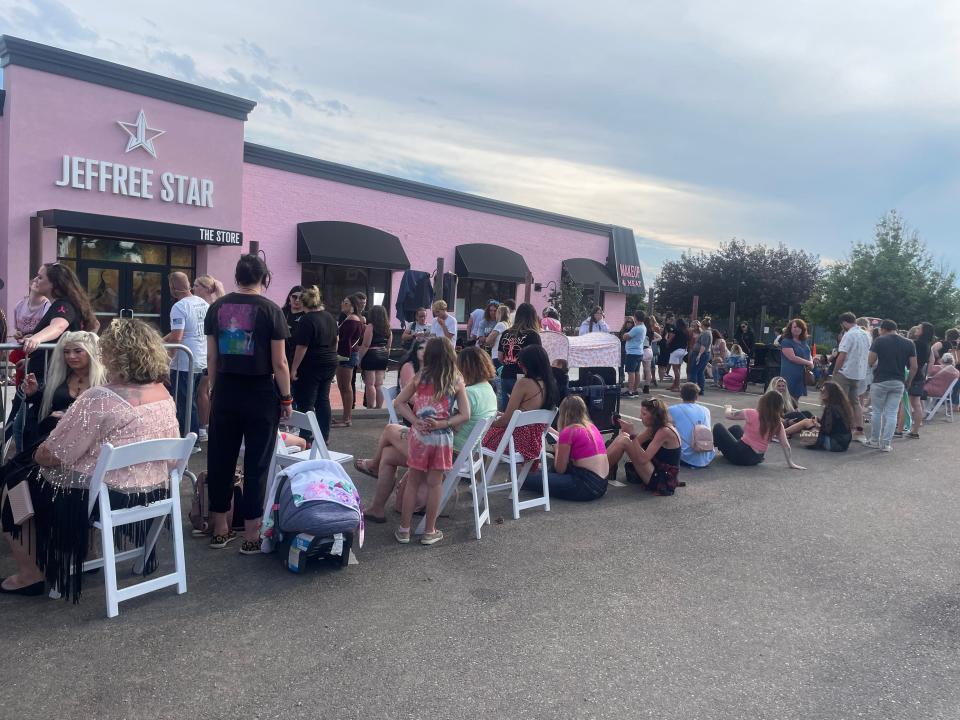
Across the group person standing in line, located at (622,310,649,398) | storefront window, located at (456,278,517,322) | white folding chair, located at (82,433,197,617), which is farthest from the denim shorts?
storefront window, located at (456,278,517,322)

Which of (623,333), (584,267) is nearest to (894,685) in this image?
(623,333)

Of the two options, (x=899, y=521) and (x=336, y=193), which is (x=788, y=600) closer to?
(x=899, y=521)

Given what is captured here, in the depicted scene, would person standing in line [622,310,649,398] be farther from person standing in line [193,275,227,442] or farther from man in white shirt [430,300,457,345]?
person standing in line [193,275,227,442]

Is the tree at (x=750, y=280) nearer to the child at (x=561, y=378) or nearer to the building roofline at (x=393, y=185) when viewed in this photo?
the building roofline at (x=393, y=185)

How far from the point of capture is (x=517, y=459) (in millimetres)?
6000

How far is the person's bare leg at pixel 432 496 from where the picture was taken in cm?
497

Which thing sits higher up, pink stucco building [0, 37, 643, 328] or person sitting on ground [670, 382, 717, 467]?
pink stucco building [0, 37, 643, 328]

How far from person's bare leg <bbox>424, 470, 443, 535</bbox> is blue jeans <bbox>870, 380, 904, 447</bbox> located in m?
7.08

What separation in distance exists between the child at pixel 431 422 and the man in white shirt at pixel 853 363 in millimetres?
7040

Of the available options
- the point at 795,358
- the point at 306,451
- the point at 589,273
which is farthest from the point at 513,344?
the point at 589,273

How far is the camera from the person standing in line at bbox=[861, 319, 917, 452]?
952 cm

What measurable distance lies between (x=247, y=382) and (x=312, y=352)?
2.51 m

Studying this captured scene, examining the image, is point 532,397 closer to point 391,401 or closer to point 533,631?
point 391,401

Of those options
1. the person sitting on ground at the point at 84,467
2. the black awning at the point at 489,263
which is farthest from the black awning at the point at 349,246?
the person sitting on ground at the point at 84,467
